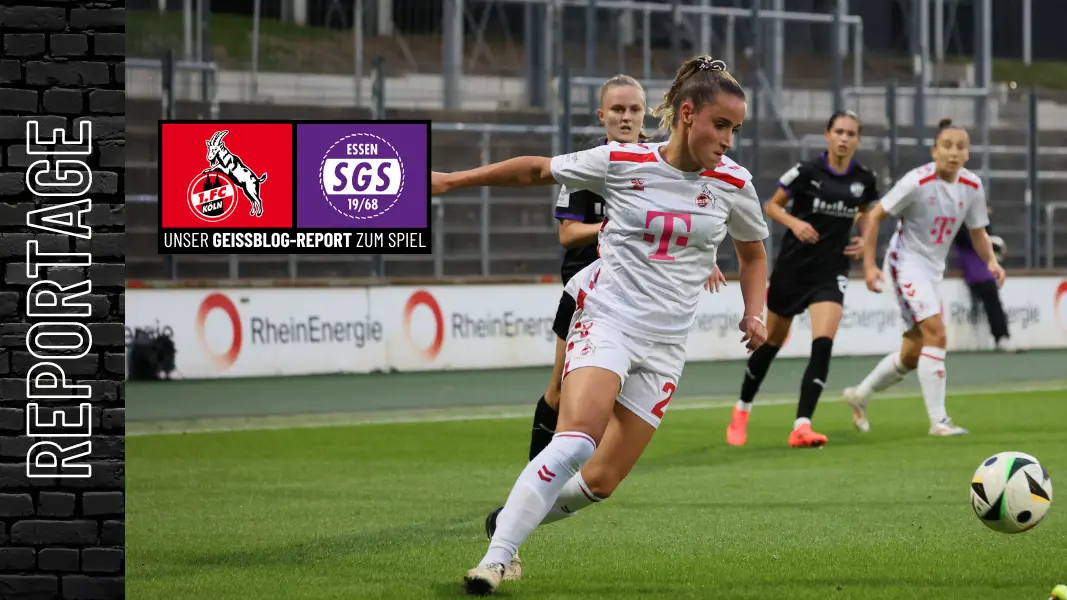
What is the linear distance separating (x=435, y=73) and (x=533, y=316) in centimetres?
404

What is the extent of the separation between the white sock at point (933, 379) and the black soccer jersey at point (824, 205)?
2.88 feet

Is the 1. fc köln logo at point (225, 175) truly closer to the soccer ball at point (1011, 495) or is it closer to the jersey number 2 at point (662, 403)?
the jersey number 2 at point (662, 403)

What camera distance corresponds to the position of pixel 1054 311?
69.5 ft

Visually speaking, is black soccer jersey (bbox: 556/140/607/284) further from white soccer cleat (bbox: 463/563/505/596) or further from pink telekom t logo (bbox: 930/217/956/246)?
pink telekom t logo (bbox: 930/217/956/246)

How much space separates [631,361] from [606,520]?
2.04m

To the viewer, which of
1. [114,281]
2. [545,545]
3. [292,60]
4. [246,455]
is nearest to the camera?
[114,281]

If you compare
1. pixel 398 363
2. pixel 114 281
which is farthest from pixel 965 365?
pixel 114 281

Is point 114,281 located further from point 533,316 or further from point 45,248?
point 533,316

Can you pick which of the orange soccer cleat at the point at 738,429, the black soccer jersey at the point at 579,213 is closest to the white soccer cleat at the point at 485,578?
the black soccer jersey at the point at 579,213

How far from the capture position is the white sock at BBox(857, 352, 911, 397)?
11797 mm

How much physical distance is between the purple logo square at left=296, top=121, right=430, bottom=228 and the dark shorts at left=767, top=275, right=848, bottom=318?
2845 mm

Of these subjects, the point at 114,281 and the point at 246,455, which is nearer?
the point at 114,281

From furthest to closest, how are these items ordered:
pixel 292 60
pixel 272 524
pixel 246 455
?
pixel 292 60, pixel 246 455, pixel 272 524

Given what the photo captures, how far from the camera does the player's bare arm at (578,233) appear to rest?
7615 millimetres
